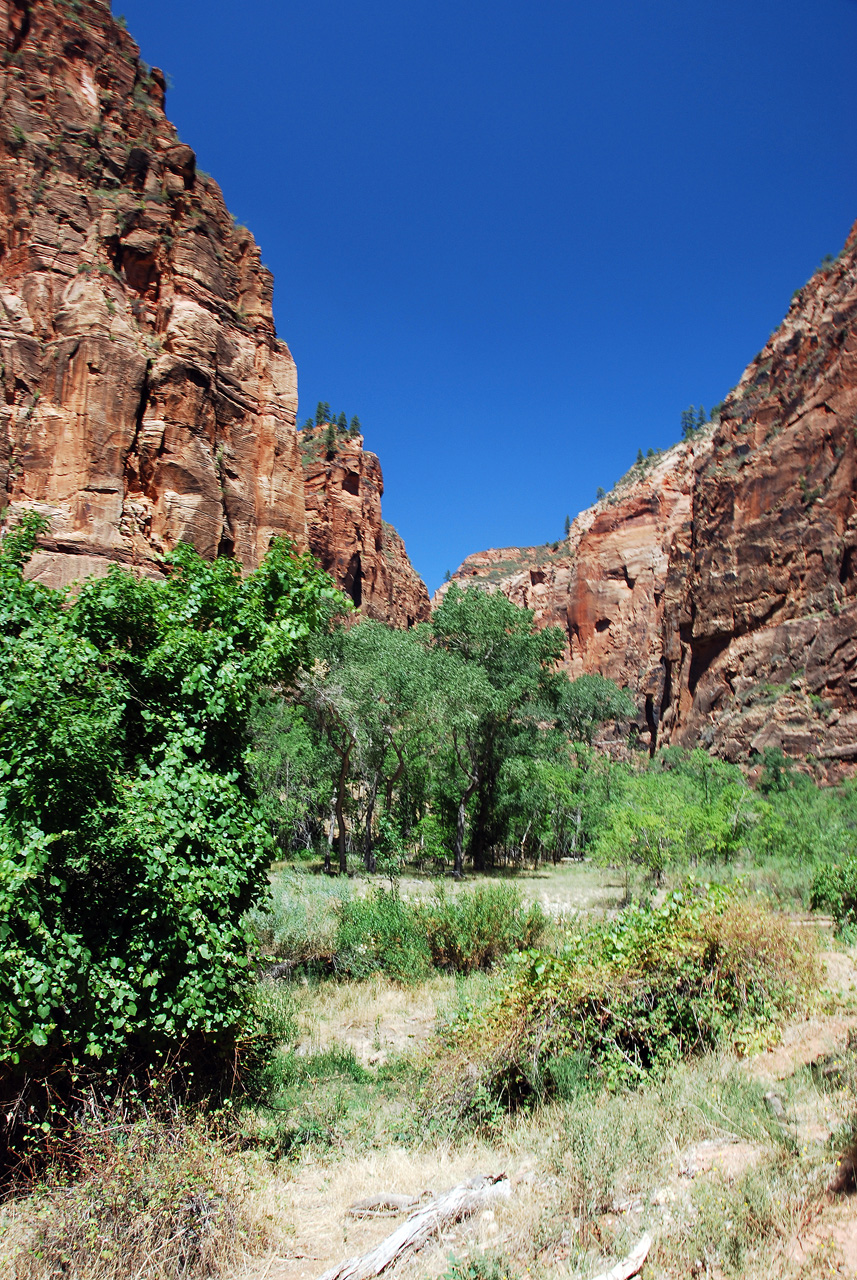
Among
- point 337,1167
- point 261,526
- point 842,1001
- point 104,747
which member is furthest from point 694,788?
point 261,526

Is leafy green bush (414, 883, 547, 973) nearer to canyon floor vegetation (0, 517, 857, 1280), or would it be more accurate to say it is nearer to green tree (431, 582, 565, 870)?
canyon floor vegetation (0, 517, 857, 1280)

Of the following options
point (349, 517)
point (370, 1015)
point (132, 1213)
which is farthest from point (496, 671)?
point (349, 517)

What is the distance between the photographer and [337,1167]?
5207mm

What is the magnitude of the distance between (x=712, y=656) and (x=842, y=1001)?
3955cm

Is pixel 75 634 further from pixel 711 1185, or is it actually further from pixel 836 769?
pixel 836 769

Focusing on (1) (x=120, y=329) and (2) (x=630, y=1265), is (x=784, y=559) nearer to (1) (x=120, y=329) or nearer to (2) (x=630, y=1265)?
(1) (x=120, y=329)

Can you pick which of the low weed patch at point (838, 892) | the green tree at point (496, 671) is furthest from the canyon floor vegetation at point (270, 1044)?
the green tree at point (496, 671)

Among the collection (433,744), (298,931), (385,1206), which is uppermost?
(433,744)

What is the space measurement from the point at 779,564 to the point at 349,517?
40114 millimetres

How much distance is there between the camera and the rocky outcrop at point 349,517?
66062 mm

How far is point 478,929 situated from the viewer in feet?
31.7

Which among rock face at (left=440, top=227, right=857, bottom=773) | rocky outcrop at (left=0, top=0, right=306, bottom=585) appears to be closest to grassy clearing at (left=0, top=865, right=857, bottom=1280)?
rocky outcrop at (left=0, top=0, right=306, bottom=585)

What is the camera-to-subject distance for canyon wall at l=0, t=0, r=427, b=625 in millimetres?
29078

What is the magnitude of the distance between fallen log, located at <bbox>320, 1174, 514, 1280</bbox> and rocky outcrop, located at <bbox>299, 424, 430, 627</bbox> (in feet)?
192
